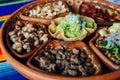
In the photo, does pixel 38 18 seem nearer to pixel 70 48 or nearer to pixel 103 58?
pixel 70 48

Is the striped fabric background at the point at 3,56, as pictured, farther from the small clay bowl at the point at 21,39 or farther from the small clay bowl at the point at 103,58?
the small clay bowl at the point at 103,58

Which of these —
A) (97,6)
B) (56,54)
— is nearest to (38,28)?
(56,54)

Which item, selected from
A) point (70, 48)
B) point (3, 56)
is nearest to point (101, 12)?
point (70, 48)

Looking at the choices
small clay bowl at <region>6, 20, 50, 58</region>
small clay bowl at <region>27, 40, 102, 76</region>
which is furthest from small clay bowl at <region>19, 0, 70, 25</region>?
small clay bowl at <region>27, 40, 102, 76</region>

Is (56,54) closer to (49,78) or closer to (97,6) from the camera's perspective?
(49,78)

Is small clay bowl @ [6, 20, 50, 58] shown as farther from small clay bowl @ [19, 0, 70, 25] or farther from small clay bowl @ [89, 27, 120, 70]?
small clay bowl @ [89, 27, 120, 70]

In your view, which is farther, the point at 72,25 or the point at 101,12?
the point at 101,12

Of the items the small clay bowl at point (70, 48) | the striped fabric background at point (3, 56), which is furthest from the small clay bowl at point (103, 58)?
the striped fabric background at point (3, 56)
